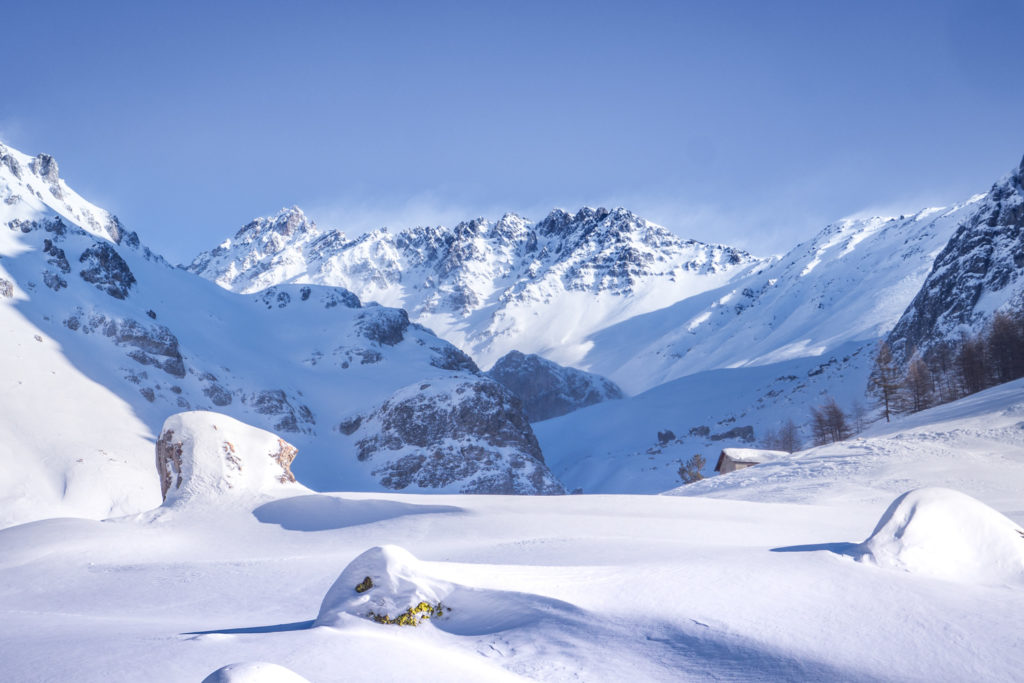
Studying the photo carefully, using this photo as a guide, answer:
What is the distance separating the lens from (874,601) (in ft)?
29.4

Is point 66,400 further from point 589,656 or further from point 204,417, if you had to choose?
point 589,656

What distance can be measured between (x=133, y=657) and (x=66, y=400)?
8721cm

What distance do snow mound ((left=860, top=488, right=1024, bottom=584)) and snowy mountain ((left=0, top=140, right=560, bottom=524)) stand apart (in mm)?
71440

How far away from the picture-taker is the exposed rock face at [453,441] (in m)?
86.8

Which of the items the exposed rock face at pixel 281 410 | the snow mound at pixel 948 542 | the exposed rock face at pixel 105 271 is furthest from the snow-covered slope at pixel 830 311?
the snow mound at pixel 948 542

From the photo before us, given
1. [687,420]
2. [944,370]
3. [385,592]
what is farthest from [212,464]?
[687,420]

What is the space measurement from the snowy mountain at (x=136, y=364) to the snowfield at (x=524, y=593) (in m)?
59.5

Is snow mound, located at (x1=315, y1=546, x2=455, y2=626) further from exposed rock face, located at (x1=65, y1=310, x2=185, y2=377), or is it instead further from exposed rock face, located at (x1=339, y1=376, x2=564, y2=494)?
exposed rock face, located at (x1=65, y1=310, x2=185, y2=377)

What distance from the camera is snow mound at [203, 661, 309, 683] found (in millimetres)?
4769

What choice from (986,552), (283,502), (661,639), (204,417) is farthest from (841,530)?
(204,417)

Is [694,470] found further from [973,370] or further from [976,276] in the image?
→ [976,276]

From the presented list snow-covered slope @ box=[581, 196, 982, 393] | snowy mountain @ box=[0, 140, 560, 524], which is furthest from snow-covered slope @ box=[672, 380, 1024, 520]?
snow-covered slope @ box=[581, 196, 982, 393]

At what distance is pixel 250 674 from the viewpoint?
4832 millimetres

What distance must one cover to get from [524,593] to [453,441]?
83304mm
